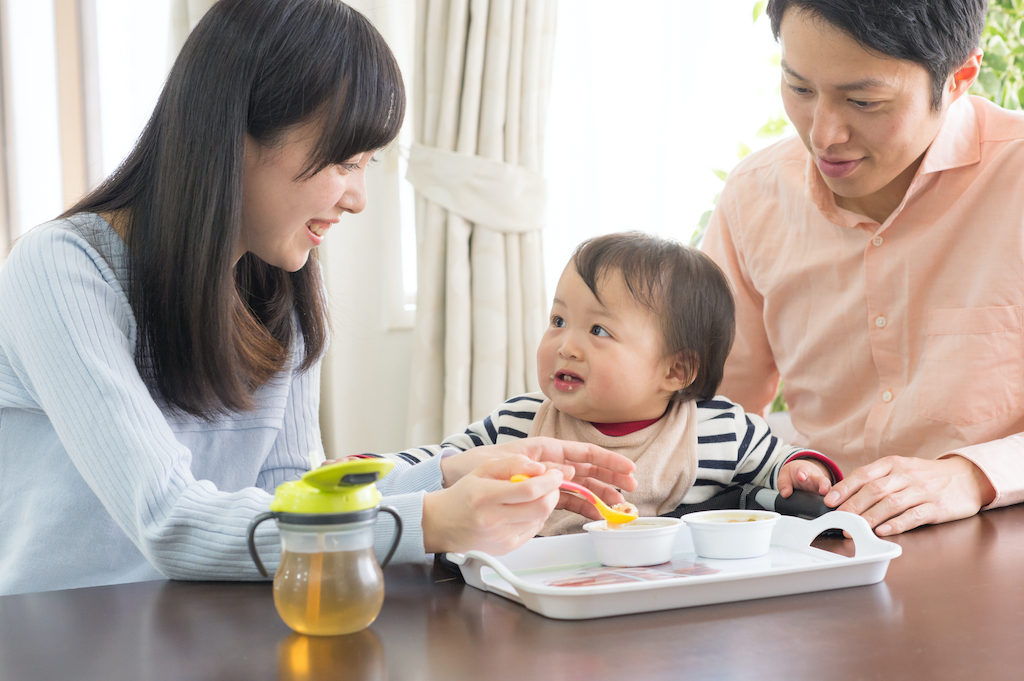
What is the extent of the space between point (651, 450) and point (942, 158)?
776mm

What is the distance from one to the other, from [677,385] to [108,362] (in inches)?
32.6

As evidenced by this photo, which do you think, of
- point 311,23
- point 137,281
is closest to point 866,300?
point 311,23

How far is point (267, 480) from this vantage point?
141cm

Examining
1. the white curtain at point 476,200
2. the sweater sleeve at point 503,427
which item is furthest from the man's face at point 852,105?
the white curtain at point 476,200

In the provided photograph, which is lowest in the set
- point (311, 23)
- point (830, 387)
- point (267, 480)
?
point (267, 480)

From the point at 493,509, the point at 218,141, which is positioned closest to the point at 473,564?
the point at 493,509

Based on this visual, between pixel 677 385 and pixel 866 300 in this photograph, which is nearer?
pixel 677 385

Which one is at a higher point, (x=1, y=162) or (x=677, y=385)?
(x=1, y=162)

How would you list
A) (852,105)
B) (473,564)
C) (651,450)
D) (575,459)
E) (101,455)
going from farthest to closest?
(852,105), (651,450), (575,459), (101,455), (473,564)

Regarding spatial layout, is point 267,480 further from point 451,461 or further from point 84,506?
point 451,461

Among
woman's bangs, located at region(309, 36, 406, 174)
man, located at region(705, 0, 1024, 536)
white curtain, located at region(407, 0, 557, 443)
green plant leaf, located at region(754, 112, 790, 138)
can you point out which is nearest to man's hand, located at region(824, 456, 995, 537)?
man, located at region(705, 0, 1024, 536)

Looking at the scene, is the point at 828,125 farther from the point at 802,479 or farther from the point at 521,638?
the point at 521,638

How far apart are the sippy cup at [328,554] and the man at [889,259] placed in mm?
683

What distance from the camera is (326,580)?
2.23ft
